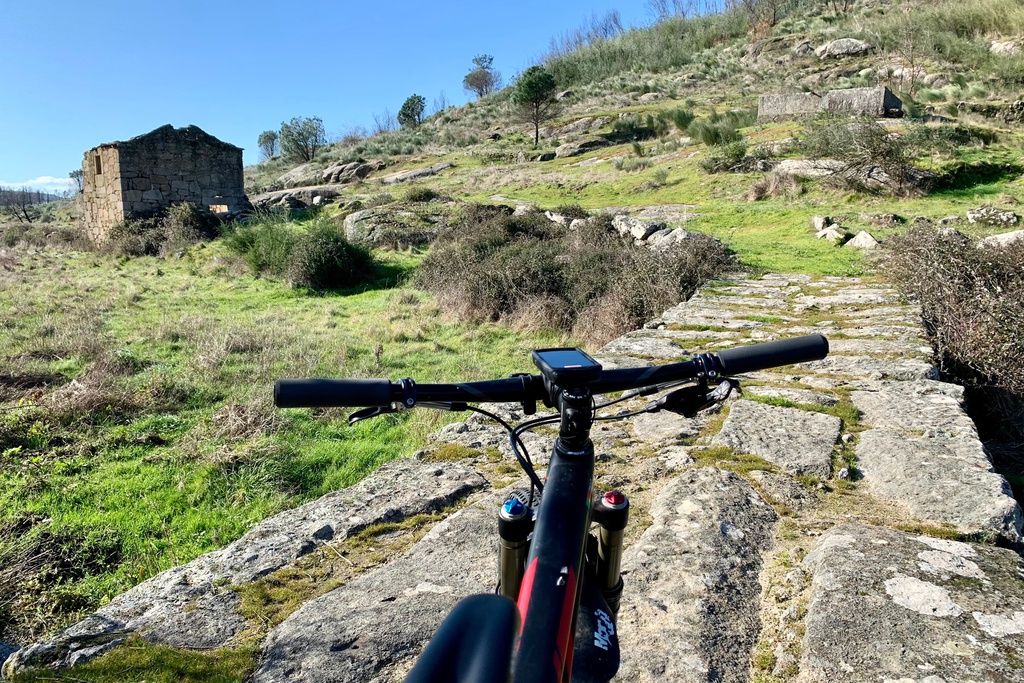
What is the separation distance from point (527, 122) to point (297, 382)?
119ft

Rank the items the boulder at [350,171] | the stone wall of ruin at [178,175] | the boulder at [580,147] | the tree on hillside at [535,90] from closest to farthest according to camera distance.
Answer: the stone wall of ruin at [178,175] → the boulder at [580,147] → the boulder at [350,171] → the tree on hillside at [535,90]

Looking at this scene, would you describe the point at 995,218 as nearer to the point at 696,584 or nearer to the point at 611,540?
the point at 696,584

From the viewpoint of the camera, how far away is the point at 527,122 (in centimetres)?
3503

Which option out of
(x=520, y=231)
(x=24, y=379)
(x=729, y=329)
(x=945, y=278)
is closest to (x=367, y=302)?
(x=520, y=231)

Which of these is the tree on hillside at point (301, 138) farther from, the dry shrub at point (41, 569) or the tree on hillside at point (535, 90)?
the dry shrub at point (41, 569)

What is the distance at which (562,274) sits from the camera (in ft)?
26.2

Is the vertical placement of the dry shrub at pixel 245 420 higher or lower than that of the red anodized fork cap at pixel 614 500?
lower

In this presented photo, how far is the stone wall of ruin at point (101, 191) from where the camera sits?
16672 millimetres

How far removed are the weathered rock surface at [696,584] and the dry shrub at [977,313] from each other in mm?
2266

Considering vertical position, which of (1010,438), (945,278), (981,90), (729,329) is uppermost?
(981,90)

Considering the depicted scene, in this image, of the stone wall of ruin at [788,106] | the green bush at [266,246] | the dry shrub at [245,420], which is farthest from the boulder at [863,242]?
the stone wall of ruin at [788,106]

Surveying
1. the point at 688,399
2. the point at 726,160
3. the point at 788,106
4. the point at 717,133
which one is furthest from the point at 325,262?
the point at 788,106

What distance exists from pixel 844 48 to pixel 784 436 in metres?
32.5

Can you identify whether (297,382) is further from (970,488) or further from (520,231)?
(520,231)
